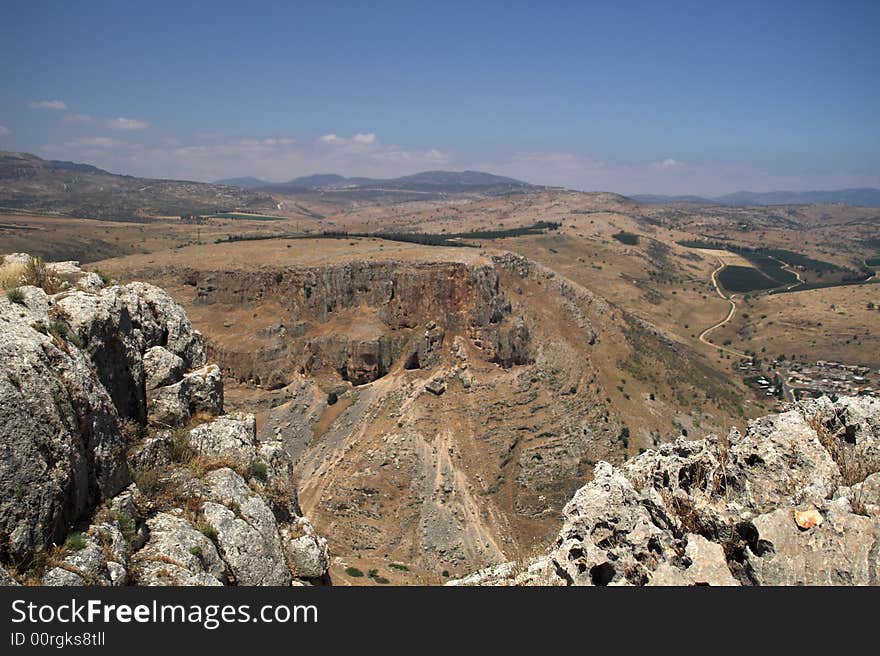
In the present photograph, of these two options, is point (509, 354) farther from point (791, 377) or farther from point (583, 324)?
point (791, 377)

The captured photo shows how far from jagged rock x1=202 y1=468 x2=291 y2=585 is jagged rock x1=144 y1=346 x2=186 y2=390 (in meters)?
3.15

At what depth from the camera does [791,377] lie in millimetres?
87188

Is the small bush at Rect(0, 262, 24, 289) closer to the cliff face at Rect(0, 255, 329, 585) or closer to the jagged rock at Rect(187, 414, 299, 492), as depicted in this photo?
the cliff face at Rect(0, 255, 329, 585)

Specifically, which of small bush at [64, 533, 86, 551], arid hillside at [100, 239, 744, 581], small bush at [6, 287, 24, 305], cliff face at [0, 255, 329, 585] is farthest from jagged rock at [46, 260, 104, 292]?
arid hillside at [100, 239, 744, 581]

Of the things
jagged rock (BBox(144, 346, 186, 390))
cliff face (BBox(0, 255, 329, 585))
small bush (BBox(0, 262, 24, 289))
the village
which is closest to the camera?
cliff face (BBox(0, 255, 329, 585))

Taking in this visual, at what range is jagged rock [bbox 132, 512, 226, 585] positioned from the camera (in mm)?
9977

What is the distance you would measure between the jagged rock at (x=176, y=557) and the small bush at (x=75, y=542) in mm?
1117

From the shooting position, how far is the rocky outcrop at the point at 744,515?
31.2 ft

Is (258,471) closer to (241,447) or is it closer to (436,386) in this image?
(241,447)

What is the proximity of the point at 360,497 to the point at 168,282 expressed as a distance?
30082mm

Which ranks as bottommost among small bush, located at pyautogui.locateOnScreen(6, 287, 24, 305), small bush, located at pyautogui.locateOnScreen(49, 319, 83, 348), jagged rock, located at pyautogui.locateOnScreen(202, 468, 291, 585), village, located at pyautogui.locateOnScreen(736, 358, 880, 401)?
village, located at pyautogui.locateOnScreen(736, 358, 880, 401)

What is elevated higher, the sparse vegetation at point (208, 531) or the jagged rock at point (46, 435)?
the jagged rock at point (46, 435)

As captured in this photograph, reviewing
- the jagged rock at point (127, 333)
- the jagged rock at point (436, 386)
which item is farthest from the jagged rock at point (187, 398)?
the jagged rock at point (436, 386)

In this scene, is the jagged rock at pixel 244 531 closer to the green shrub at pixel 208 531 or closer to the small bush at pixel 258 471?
the green shrub at pixel 208 531
